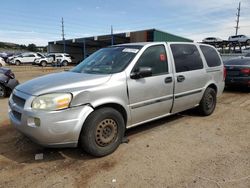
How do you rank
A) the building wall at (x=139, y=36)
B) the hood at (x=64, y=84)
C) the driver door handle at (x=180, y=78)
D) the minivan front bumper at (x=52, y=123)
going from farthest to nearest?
the building wall at (x=139, y=36) → the driver door handle at (x=180, y=78) → the hood at (x=64, y=84) → the minivan front bumper at (x=52, y=123)

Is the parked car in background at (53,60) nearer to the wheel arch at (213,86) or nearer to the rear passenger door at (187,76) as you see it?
the wheel arch at (213,86)

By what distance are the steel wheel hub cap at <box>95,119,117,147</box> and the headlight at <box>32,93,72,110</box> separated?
628 millimetres

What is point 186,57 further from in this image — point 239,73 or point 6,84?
point 6,84

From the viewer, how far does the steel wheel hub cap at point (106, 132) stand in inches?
141

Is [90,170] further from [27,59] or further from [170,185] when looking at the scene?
[27,59]

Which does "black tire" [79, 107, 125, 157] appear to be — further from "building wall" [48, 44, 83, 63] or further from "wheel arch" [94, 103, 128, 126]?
"building wall" [48, 44, 83, 63]

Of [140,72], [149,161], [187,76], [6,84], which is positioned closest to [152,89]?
[140,72]

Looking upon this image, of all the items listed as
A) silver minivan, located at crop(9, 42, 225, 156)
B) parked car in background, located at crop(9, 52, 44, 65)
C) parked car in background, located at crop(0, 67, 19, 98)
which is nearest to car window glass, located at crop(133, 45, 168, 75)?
silver minivan, located at crop(9, 42, 225, 156)

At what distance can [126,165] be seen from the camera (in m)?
3.41

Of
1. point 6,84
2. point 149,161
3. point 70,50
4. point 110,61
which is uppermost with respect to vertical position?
point 70,50

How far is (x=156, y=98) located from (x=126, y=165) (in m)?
1.41

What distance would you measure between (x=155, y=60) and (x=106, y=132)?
1.64 meters

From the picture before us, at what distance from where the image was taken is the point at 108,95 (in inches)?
142

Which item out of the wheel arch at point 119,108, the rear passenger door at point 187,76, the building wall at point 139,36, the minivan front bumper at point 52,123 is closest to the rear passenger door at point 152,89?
the wheel arch at point 119,108
